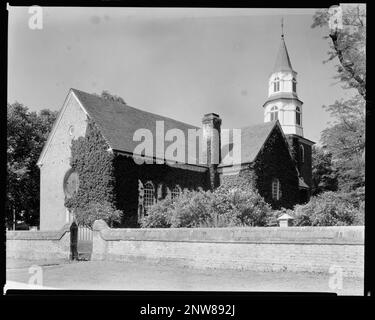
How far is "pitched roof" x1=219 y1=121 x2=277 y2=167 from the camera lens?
25.5 m

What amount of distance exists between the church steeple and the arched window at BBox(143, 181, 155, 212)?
11.8 m

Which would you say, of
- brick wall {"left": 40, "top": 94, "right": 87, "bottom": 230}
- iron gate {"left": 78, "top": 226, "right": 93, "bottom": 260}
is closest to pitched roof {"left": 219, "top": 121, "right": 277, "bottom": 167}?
brick wall {"left": 40, "top": 94, "right": 87, "bottom": 230}

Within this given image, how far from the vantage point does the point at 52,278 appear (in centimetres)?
1098

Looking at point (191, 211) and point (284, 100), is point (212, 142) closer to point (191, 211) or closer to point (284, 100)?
point (284, 100)

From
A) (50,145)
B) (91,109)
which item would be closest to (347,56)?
(91,109)

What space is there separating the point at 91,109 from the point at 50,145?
12.9 ft

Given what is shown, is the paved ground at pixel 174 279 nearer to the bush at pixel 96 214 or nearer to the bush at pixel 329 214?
the bush at pixel 96 214

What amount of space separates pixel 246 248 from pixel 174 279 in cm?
226

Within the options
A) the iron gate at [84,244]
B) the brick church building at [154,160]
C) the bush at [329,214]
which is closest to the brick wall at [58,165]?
the brick church building at [154,160]

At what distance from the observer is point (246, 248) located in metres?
11.8

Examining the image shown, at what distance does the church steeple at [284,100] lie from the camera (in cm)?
2864

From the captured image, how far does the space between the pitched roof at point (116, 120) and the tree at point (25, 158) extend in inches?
226

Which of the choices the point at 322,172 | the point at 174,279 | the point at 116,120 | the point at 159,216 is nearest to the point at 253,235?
the point at 174,279

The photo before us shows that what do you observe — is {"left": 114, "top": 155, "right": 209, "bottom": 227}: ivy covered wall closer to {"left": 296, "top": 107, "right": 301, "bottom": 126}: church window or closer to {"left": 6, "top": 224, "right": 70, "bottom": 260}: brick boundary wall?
{"left": 6, "top": 224, "right": 70, "bottom": 260}: brick boundary wall
